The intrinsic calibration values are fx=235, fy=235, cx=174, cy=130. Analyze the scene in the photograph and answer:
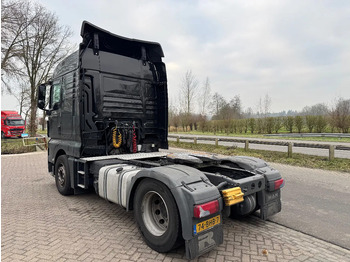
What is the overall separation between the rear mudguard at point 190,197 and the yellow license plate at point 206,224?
0.04m

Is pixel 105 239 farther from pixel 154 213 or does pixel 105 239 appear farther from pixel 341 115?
pixel 341 115

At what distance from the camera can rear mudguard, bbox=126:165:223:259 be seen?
2.51 m

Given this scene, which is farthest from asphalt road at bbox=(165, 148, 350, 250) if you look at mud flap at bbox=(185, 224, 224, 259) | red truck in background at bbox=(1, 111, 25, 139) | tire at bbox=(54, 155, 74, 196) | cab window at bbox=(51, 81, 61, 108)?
red truck in background at bbox=(1, 111, 25, 139)

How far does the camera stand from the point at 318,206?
468cm

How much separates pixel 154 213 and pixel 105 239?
0.82m

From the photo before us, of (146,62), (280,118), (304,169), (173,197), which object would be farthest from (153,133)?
(280,118)

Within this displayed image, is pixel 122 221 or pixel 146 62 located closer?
pixel 122 221

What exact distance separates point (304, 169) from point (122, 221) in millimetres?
6966

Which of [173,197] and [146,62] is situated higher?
[146,62]

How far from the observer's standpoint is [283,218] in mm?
4090

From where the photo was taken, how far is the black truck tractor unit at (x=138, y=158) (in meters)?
2.69

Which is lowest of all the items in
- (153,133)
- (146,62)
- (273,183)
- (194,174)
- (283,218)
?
(283,218)

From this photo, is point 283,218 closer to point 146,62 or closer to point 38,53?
point 146,62

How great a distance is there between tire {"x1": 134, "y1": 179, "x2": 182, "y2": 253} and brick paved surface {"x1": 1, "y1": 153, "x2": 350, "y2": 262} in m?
0.18
